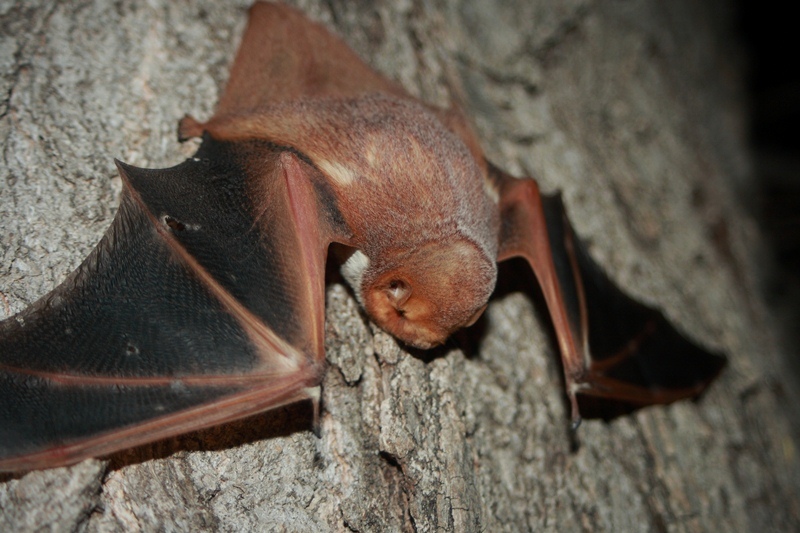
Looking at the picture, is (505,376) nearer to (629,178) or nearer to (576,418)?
(576,418)

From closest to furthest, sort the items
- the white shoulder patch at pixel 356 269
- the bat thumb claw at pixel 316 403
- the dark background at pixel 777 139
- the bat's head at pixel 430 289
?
the bat thumb claw at pixel 316 403
the bat's head at pixel 430 289
the white shoulder patch at pixel 356 269
the dark background at pixel 777 139

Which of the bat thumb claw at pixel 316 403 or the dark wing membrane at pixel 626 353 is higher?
the bat thumb claw at pixel 316 403

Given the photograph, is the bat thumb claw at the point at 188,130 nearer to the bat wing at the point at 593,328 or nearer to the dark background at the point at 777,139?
the bat wing at the point at 593,328

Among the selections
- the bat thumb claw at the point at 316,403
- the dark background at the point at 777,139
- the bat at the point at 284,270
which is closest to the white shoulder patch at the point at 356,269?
the bat at the point at 284,270

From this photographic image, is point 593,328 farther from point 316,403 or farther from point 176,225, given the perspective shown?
point 176,225

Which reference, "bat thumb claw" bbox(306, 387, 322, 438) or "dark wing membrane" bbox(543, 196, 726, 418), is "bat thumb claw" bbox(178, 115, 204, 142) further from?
"dark wing membrane" bbox(543, 196, 726, 418)

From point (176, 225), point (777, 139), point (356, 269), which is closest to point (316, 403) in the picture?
point (356, 269)

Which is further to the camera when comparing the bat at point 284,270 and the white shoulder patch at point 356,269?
the white shoulder patch at point 356,269
